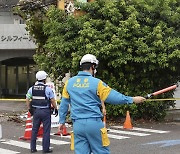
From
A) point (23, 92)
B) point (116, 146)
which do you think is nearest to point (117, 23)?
point (116, 146)

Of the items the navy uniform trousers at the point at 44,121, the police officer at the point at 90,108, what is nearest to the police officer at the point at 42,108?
the navy uniform trousers at the point at 44,121

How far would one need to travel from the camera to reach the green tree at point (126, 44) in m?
13.3

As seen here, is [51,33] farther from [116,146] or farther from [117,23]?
[116,146]

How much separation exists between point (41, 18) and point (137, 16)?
20.7 ft

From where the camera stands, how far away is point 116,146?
10.0m

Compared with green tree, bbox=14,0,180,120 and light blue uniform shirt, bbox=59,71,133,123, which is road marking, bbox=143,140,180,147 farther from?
light blue uniform shirt, bbox=59,71,133,123

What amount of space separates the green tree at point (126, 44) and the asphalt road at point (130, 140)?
4.30 ft

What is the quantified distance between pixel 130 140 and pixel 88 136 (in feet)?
19.2

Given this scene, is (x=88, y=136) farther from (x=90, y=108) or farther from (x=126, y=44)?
(x=126, y=44)

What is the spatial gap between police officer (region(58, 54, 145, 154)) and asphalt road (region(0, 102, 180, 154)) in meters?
3.88

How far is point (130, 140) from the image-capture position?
1102cm

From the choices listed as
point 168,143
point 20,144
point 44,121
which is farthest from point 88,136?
point 168,143

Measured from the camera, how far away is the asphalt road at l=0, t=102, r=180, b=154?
9.46 metres

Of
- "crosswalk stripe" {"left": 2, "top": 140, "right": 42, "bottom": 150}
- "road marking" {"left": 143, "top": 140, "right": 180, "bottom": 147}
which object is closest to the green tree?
"road marking" {"left": 143, "top": 140, "right": 180, "bottom": 147}
